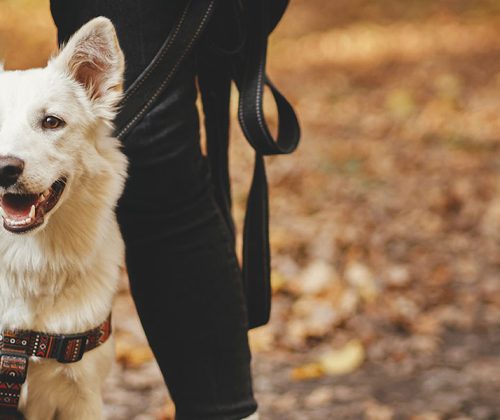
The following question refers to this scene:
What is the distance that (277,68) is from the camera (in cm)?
1200

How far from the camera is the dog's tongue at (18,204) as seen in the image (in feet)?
6.04

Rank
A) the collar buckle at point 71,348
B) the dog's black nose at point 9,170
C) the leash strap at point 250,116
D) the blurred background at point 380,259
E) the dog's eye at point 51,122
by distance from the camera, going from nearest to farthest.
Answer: the dog's black nose at point 9,170 → the collar buckle at point 71,348 → the dog's eye at point 51,122 → the leash strap at point 250,116 → the blurred background at point 380,259

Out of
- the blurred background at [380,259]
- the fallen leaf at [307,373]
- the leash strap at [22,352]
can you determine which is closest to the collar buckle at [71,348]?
the leash strap at [22,352]

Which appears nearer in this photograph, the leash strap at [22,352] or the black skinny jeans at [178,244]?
the leash strap at [22,352]

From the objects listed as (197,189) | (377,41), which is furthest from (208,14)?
(377,41)

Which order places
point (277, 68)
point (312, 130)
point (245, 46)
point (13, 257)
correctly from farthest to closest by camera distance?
point (277, 68) → point (312, 130) → point (245, 46) → point (13, 257)

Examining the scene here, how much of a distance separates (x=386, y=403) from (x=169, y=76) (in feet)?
5.75

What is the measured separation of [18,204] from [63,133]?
0.87ft

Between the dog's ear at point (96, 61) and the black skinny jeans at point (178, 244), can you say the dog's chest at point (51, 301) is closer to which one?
the black skinny jeans at point (178, 244)

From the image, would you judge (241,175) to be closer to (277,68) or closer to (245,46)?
(245,46)

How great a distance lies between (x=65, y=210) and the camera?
2.05 metres

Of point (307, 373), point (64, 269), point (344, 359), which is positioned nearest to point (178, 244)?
point (64, 269)

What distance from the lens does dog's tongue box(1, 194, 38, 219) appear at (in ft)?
6.04

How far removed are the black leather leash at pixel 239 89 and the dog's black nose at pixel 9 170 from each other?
0.39m
